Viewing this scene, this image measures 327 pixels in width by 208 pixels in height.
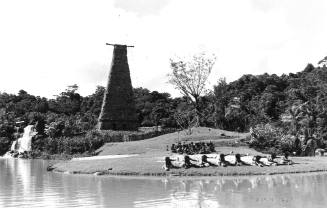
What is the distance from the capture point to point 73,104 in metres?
102

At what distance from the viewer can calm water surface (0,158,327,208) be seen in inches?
711

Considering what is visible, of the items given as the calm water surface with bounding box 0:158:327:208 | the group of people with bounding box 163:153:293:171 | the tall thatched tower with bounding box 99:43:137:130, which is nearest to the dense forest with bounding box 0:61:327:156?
the tall thatched tower with bounding box 99:43:137:130

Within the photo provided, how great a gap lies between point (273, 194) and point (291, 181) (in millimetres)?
4751

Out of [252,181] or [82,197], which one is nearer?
[82,197]

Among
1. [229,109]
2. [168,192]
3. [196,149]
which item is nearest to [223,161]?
→ [196,149]

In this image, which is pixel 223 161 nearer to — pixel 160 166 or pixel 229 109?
pixel 160 166

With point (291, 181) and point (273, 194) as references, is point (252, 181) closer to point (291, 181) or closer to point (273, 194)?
point (291, 181)

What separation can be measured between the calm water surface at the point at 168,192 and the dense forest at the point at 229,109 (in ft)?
51.3

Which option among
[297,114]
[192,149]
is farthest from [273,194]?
[297,114]

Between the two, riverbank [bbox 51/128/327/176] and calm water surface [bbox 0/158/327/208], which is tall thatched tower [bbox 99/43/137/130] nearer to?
riverbank [bbox 51/128/327/176]

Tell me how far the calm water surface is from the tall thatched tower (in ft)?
101

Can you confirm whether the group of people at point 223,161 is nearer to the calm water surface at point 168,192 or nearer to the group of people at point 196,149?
the calm water surface at point 168,192

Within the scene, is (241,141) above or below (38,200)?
above

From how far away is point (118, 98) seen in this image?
59.3m
